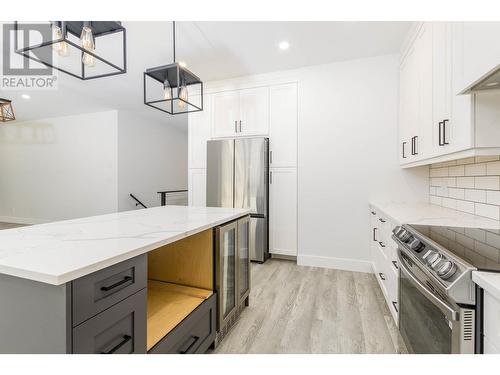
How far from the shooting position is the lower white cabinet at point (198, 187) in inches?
151

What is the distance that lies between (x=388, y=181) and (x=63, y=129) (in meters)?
7.13

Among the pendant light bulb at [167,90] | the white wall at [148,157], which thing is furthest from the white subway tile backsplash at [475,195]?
the white wall at [148,157]

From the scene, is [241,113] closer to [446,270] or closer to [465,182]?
[465,182]

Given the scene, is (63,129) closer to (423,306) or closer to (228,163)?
(228,163)

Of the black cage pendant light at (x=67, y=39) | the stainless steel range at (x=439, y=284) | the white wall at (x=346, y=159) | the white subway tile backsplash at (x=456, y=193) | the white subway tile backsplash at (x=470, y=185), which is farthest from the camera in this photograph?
the white wall at (x=346, y=159)

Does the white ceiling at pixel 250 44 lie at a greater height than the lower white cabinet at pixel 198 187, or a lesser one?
greater

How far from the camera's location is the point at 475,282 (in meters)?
0.84

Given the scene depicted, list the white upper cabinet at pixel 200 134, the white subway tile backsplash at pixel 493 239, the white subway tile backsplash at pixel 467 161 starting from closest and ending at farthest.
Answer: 1. the white subway tile backsplash at pixel 493 239
2. the white subway tile backsplash at pixel 467 161
3. the white upper cabinet at pixel 200 134

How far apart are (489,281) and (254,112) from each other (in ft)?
10.2

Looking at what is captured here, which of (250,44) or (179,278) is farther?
(250,44)

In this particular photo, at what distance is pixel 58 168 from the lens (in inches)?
241

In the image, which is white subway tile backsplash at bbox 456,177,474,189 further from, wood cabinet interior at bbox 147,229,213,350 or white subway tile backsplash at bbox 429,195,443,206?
wood cabinet interior at bbox 147,229,213,350

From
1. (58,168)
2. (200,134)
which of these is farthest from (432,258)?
(58,168)

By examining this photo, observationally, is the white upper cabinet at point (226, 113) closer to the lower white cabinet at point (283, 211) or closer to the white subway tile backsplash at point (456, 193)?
the lower white cabinet at point (283, 211)
